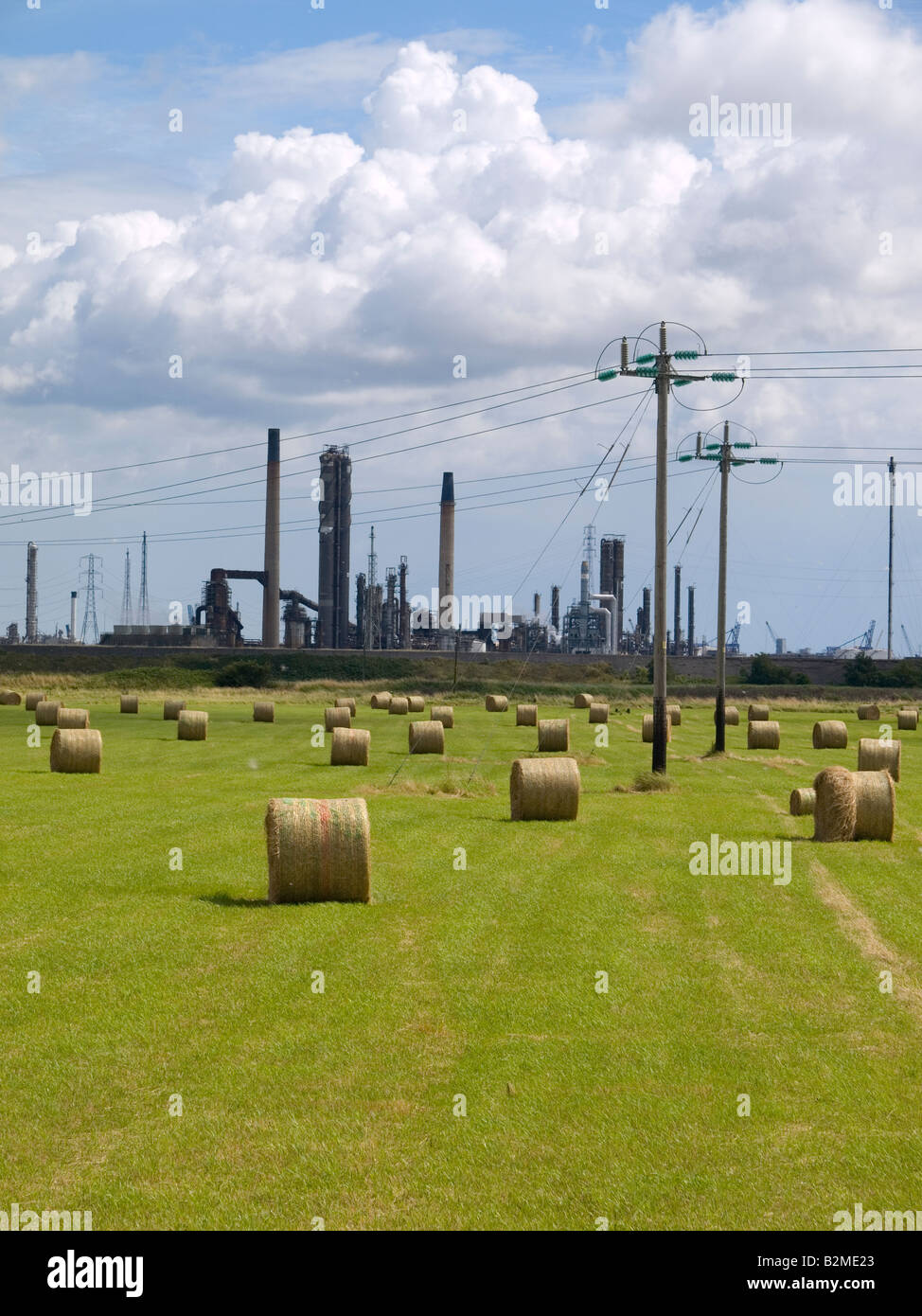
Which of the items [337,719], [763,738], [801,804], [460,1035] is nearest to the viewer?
[460,1035]

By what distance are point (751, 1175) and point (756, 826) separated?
16237mm

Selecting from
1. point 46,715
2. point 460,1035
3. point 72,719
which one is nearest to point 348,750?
point 72,719

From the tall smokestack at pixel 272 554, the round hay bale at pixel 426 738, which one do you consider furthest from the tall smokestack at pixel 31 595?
the round hay bale at pixel 426 738

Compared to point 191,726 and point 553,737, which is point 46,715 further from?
point 553,737

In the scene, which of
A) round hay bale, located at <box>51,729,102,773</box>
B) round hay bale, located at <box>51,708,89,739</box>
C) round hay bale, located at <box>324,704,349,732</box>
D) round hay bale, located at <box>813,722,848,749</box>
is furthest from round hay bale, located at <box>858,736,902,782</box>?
round hay bale, located at <box>51,708,89,739</box>

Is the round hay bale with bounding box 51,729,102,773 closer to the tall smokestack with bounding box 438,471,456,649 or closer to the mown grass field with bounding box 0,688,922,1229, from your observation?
the mown grass field with bounding box 0,688,922,1229

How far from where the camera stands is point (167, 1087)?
400 inches

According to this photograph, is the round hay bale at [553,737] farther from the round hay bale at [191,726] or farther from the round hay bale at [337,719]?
the round hay bale at [337,719]

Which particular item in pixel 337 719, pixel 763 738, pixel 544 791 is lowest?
pixel 763 738

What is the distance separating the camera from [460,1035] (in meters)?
11.6

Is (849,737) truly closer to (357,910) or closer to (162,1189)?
(357,910)

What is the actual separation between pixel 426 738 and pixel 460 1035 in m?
30.6

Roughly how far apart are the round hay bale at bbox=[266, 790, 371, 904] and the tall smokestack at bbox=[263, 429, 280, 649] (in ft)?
387
